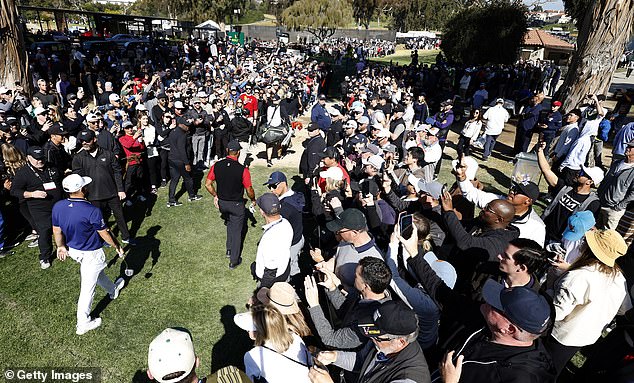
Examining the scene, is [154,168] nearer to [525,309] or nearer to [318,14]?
[525,309]

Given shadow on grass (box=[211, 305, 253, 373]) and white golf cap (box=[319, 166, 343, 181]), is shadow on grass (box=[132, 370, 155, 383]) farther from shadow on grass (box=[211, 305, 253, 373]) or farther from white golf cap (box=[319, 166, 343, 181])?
white golf cap (box=[319, 166, 343, 181])

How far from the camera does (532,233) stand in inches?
155

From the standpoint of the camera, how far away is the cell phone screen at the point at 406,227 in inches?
133

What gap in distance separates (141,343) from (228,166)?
2.56 m

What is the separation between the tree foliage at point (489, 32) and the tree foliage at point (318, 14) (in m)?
24.0

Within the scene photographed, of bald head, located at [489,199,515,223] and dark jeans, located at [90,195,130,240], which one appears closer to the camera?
bald head, located at [489,199,515,223]

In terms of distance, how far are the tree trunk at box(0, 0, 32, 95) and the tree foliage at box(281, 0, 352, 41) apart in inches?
1687

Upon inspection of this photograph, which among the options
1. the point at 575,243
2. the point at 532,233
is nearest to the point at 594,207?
the point at 575,243

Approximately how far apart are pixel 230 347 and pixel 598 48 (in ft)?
45.8

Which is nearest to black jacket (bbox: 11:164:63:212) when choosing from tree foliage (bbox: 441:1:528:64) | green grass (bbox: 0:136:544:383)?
green grass (bbox: 0:136:544:383)

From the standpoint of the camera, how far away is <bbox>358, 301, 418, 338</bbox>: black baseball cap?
82.3 inches

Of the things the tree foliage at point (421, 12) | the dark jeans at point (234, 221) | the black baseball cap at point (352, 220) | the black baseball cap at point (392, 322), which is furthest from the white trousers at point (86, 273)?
the tree foliage at point (421, 12)

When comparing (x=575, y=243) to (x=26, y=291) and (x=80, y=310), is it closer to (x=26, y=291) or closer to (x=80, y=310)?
(x=80, y=310)

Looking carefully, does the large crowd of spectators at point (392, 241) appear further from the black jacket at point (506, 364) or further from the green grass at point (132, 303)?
the green grass at point (132, 303)
